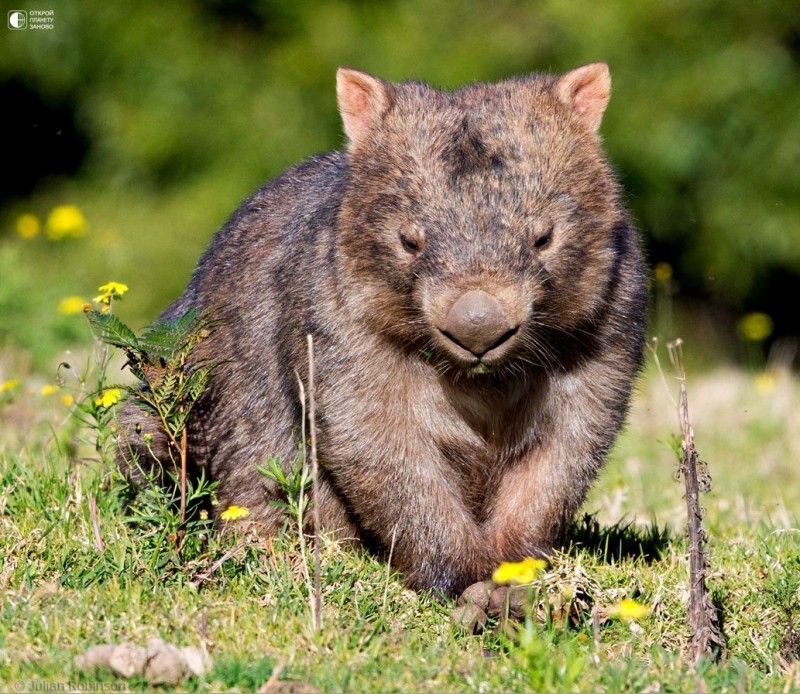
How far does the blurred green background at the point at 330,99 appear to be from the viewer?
12375mm

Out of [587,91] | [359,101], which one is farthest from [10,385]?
[587,91]

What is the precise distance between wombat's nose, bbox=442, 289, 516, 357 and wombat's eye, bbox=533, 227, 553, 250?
355 mm

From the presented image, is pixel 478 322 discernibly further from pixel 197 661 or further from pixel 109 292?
pixel 109 292

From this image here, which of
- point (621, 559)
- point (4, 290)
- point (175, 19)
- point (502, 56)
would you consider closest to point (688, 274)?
point (502, 56)

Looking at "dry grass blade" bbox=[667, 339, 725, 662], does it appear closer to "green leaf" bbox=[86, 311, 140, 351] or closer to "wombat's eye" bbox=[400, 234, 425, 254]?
"wombat's eye" bbox=[400, 234, 425, 254]

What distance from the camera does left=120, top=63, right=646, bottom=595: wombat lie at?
443 cm

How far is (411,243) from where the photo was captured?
449 centimetres

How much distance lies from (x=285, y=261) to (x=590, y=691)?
2.23 meters

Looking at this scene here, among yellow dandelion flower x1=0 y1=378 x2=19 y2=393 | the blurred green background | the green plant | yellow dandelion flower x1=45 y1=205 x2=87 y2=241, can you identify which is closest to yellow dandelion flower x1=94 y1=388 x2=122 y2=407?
the green plant

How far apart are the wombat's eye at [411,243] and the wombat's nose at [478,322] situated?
1.11 ft

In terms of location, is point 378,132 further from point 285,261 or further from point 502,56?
point 502,56

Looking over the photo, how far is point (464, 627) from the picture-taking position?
4.30m

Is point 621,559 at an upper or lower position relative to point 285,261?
lower

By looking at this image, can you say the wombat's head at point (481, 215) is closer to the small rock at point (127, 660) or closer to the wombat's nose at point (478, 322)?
the wombat's nose at point (478, 322)
